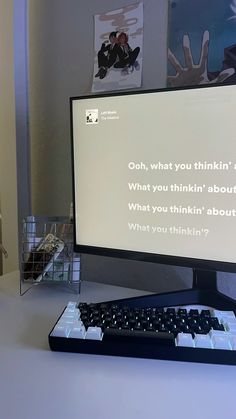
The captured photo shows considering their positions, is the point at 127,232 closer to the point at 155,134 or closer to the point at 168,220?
the point at 168,220

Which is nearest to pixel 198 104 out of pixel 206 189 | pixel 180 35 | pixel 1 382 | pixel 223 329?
pixel 206 189

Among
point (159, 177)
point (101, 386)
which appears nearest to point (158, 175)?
point (159, 177)

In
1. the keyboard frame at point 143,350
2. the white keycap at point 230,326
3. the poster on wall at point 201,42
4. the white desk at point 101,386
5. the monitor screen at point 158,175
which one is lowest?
the white desk at point 101,386

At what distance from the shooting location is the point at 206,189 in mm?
701

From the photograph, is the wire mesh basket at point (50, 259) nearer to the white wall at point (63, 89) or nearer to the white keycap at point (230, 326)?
the white wall at point (63, 89)

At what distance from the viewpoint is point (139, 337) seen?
1.78 feet

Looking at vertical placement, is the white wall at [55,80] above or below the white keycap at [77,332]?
above

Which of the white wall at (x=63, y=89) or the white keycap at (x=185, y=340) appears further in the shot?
the white wall at (x=63, y=89)

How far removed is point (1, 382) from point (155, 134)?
54 cm

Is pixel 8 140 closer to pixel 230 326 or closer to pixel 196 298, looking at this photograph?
pixel 196 298

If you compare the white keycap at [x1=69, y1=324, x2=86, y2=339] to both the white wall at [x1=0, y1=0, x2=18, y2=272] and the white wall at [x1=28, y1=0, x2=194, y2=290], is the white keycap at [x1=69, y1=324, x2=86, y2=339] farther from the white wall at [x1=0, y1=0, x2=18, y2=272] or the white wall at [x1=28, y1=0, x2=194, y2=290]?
the white wall at [x1=0, y1=0, x2=18, y2=272]

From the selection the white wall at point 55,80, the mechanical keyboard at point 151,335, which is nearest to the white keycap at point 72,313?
the mechanical keyboard at point 151,335

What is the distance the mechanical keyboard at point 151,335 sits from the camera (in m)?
0.53

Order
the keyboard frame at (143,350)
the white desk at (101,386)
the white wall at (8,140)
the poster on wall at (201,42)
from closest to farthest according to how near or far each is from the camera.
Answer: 1. the white desk at (101,386)
2. the keyboard frame at (143,350)
3. the poster on wall at (201,42)
4. the white wall at (8,140)
